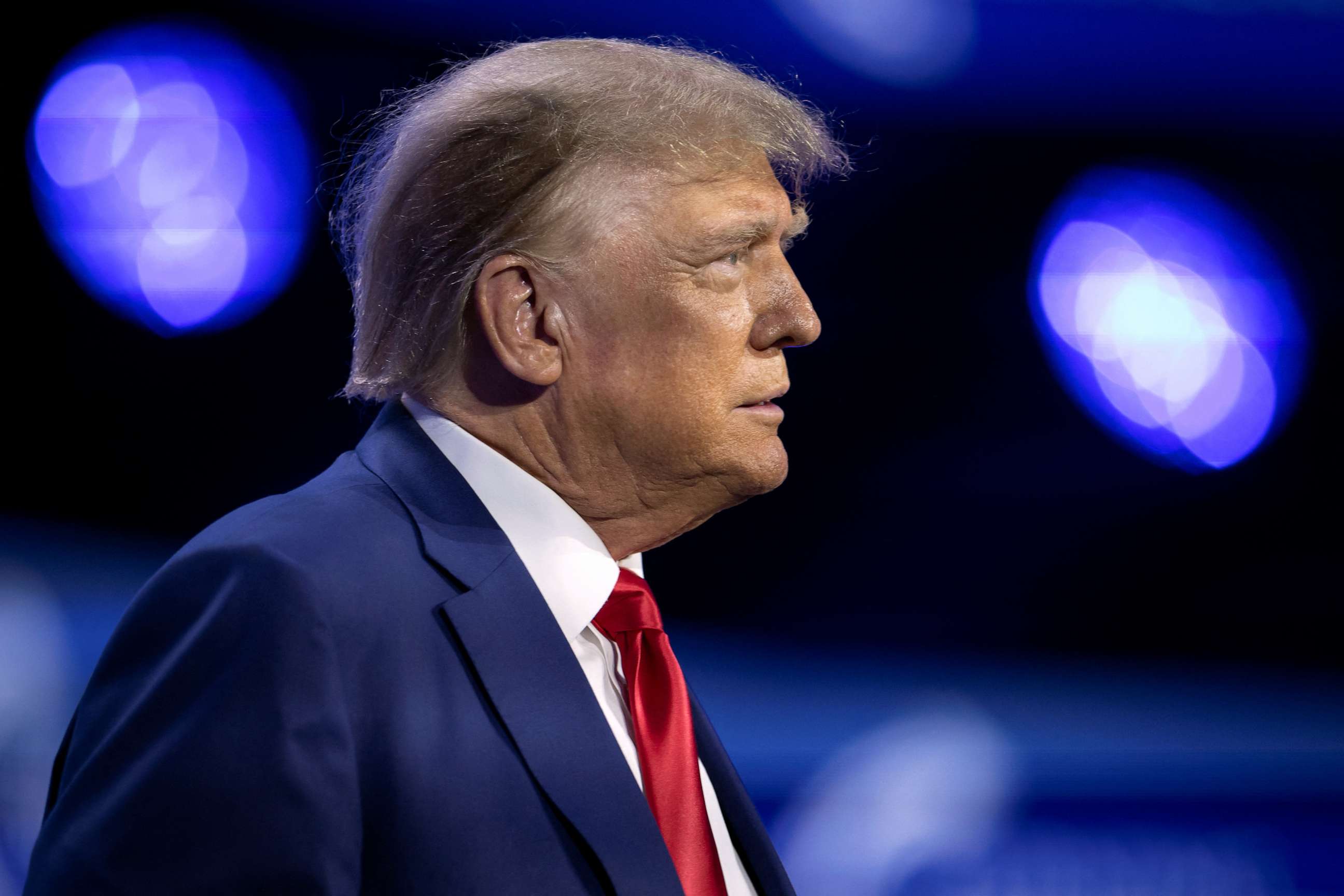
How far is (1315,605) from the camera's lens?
3287 mm

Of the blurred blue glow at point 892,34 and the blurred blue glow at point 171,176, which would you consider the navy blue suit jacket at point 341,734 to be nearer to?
the blurred blue glow at point 171,176

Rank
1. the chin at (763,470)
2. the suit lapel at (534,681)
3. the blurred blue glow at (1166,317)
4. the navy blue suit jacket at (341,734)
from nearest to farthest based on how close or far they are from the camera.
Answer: the navy blue suit jacket at (341,734) → the suit lapel at (534,681) → the chin at (763,470) → the blurred blue glow at (1166,317)

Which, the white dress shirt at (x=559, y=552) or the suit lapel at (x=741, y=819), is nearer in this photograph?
the white dress shirt at (x=559, y=552)

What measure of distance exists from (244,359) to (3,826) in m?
1.11

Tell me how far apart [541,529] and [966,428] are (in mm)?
2187

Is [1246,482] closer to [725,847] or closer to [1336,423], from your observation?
[1336,423]

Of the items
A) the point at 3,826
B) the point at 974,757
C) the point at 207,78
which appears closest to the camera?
the point at 3,826

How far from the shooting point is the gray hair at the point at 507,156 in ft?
3.96

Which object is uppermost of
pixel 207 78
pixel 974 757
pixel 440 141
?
pixel 207 78

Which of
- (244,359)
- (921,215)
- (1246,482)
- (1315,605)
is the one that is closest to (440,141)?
(244,359)

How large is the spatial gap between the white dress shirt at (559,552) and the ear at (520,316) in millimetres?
89

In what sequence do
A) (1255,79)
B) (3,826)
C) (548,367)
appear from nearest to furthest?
(548,367) → (3,826) → (1255,79)

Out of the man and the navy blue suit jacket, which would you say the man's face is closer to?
the man

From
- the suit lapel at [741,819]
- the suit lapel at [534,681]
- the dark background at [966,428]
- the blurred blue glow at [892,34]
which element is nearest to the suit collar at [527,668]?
the suit lapel at [534,681]
